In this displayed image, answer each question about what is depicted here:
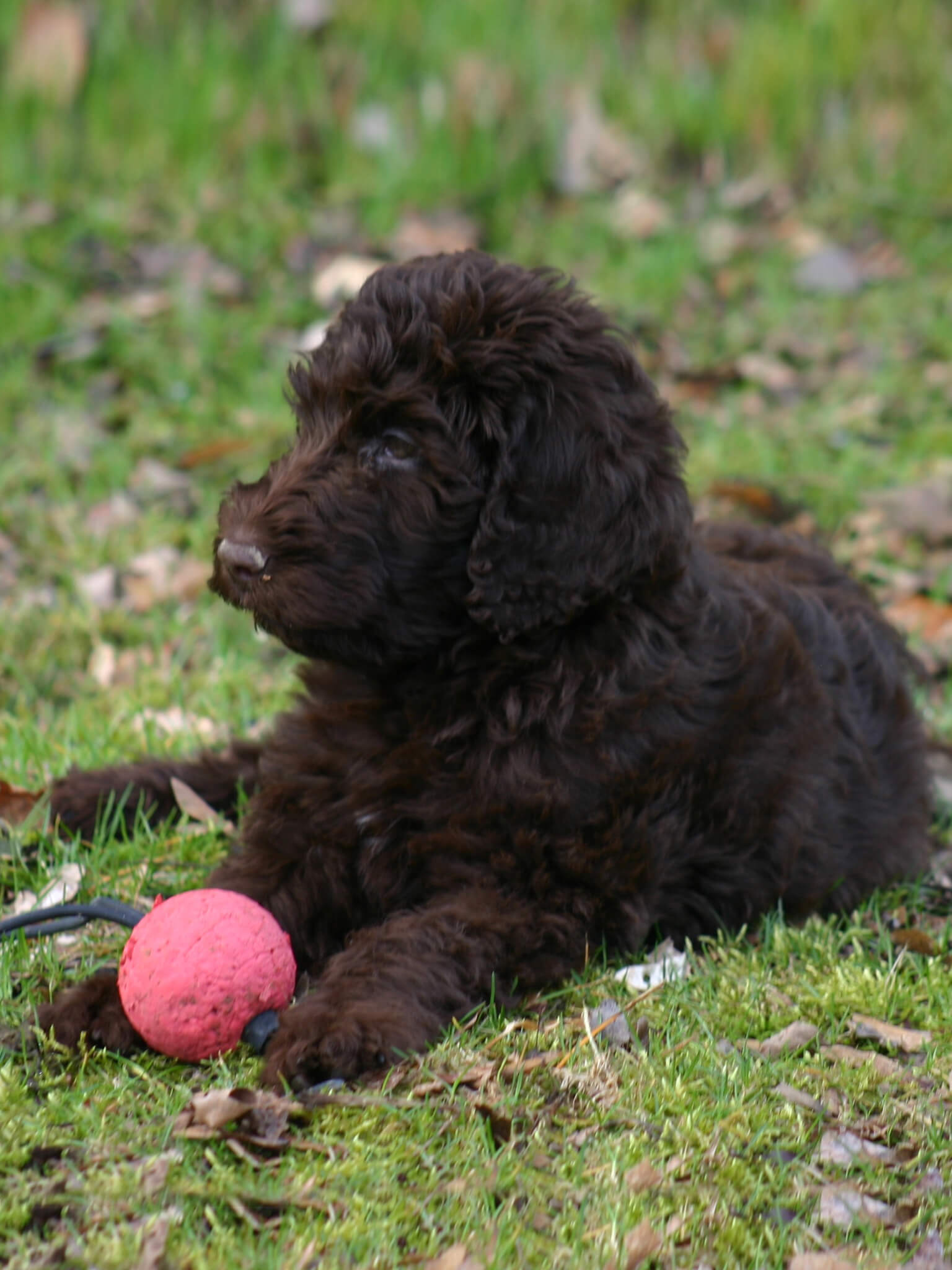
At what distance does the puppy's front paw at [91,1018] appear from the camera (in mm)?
2668

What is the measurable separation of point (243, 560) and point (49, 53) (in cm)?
601

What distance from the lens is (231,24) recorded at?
8.25 meters

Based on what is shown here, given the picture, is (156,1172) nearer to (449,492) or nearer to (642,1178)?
(642,1178)

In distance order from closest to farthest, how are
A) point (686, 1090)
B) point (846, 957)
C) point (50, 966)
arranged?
point (686, 1090) → point (50, 966) → point (846, 957)

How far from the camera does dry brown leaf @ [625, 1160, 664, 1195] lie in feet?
7.55

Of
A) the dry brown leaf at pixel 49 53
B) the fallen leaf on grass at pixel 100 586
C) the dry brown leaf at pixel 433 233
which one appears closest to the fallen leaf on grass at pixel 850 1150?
the fallen leaf on grass at pixel 100 586

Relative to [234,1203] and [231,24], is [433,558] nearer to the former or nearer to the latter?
[234,1203]

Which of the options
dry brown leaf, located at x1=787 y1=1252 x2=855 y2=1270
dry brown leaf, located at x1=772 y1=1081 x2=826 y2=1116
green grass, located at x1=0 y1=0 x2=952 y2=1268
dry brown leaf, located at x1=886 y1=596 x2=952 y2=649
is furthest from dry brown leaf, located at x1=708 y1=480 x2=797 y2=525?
dry brown leaf, located at x1=787 y1=1252 x2=855 y2=1270

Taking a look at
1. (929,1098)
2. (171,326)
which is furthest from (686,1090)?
(171,326)

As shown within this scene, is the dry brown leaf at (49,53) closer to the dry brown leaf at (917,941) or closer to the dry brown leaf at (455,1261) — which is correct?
the dry brown leaf at (917,941)

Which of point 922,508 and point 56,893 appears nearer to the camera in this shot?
point 56,893

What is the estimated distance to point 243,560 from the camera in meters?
2.92

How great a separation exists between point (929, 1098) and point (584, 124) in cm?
718

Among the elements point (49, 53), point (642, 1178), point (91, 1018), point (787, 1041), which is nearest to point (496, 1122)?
point (642, 1178)
